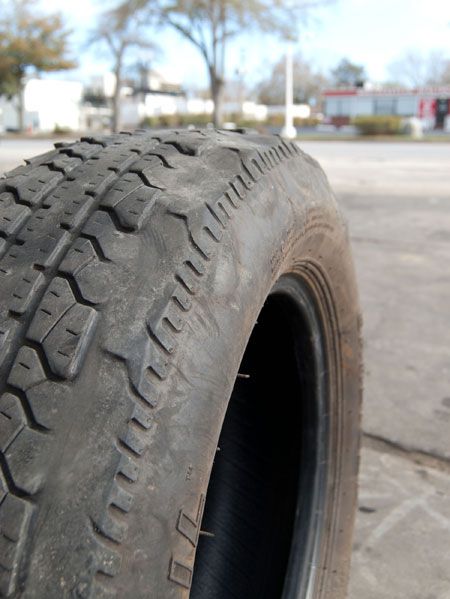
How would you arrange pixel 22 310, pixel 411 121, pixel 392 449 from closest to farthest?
pixel 22 310, pixel 392 449, pixel 411 121

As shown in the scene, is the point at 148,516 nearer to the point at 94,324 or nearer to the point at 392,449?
the point at 94,324

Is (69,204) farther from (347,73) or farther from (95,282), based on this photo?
(347,73)

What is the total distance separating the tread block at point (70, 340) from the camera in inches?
35.9

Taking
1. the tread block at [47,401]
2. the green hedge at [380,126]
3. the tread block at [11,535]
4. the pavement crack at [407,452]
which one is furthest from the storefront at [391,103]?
the tread block at [11,535]

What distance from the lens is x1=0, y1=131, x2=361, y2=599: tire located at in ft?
2.74

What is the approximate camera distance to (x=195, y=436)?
0.94 meters

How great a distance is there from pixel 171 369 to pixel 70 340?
0.46 feet

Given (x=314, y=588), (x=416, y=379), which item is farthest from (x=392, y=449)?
(x=314, y=588)

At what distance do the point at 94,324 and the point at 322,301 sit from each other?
0.77 m

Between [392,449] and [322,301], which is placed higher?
[322,301]

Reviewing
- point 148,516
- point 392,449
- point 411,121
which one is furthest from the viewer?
point 411,121

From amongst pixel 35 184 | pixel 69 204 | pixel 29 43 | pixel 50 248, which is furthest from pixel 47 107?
pixel 50 248

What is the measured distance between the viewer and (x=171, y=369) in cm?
94

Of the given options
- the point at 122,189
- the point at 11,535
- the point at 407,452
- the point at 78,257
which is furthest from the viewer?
the point at 407,452
